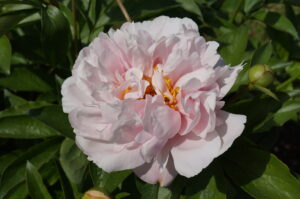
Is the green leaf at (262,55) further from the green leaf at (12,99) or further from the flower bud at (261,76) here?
the green leaf at (12,99)

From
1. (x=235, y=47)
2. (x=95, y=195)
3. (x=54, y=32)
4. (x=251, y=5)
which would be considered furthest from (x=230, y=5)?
(x=95, y=195)

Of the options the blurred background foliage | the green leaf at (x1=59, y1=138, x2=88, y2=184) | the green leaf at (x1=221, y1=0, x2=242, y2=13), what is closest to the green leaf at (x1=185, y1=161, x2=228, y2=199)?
the blurred background foliage

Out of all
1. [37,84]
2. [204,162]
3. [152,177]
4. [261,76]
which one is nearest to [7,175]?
[37,84]

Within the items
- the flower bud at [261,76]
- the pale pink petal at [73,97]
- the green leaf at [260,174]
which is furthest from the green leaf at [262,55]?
the pale pink petal at [73,97]

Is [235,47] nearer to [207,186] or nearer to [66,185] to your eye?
[207,186]

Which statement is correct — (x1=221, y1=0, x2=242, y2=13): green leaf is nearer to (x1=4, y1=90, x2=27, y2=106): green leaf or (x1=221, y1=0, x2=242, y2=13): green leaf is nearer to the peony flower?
the peony flower
